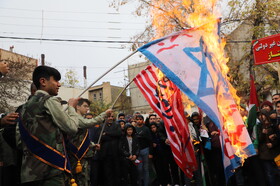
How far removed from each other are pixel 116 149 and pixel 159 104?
2.92 metres

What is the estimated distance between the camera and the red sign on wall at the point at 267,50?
11602 mm

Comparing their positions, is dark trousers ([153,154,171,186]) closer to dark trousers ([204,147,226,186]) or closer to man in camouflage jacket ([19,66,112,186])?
dark trousers ([204,147,226,186])

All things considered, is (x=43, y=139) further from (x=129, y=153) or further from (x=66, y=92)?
(x=66, y=92)

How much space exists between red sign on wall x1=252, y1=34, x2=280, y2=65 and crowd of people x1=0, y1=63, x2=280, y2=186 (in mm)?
4521

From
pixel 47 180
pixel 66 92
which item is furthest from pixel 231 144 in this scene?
pixel 66 92

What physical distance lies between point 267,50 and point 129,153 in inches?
276

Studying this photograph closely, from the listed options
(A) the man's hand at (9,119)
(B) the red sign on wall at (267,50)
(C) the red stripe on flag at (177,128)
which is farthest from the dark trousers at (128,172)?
(B) the red sign on wall at (267,50)

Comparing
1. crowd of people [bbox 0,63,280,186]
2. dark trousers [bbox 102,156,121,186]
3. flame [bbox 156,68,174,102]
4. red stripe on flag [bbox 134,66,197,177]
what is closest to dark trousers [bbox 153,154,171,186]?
crowd of people [bbox 0,63,280,186]

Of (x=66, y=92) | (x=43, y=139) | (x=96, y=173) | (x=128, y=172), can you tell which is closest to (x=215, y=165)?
(x=128, y=172)

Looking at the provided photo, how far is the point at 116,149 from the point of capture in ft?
28.3

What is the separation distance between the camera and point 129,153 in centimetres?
855

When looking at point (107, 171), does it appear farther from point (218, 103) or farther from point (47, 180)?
point (47, 180)

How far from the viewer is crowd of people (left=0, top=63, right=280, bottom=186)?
312cm

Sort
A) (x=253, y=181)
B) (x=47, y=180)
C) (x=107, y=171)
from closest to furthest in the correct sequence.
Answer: (x=47, y=180)
(x=253, y=181)
(x=107, y=171)
